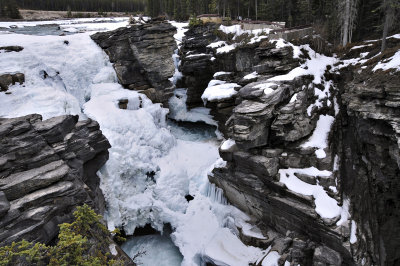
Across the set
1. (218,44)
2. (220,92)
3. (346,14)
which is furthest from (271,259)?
(346,14)

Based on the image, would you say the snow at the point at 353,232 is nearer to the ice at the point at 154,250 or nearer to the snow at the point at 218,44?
the ice at the point at 154,250

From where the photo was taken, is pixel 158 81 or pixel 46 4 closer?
pixel 158 81

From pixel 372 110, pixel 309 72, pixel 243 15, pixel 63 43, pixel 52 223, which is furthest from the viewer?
pixel 243 15

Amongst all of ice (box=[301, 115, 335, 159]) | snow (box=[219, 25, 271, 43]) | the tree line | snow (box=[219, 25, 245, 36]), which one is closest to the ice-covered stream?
ice (box=[301, 115, 335, 159])

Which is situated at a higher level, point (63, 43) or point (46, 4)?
point (46, 4)

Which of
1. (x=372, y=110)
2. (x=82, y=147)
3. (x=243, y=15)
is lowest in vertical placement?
(x=82, y=147)

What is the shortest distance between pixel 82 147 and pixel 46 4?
7793cm

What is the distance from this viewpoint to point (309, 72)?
18891 mm

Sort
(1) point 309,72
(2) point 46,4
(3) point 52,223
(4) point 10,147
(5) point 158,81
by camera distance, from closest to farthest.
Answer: (3) point 52,223 → (4) point 10,147 → (1) point 309,72 → (5) point 158,81 → (2) point 46,4

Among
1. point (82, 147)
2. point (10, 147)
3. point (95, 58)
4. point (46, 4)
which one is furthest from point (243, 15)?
point (46, 4)

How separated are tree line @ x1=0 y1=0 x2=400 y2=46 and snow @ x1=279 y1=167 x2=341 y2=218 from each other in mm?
12006

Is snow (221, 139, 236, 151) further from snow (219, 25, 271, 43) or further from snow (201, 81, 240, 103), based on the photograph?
snow (219, 25, 271, 43)

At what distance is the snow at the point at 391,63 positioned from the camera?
572 inches

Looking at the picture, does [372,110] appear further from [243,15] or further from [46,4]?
[46,4]
